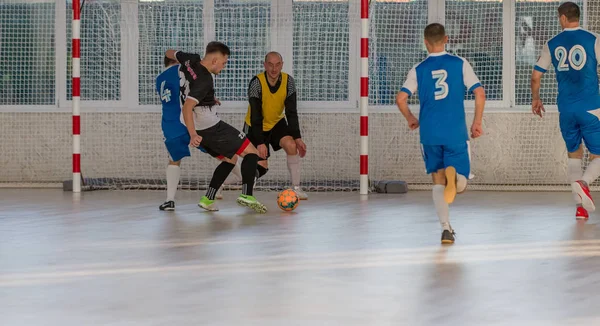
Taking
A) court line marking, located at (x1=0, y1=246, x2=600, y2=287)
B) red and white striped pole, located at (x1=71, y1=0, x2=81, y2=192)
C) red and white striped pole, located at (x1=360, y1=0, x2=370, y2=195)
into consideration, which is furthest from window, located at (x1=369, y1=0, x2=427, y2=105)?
court line marking, located at (x1=0, y1=246, x2=600, y2=287)

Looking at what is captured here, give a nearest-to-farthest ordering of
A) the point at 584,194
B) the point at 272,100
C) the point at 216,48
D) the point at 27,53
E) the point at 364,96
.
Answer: the point at 584,194 → the point at 216,48 → the point at 272,100 → the point at 364,96 → the point at 27,53

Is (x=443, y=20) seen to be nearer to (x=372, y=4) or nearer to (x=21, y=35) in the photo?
(x=372, y=4)

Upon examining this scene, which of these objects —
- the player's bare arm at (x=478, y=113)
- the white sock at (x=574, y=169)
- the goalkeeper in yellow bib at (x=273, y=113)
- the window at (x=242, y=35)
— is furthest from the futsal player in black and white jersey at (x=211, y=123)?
the window at (x=242, y=35)

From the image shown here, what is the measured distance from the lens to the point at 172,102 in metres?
7.98

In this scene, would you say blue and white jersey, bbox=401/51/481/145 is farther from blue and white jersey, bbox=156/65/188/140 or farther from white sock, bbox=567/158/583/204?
blue and white jersey, bbox=156/65/188/140

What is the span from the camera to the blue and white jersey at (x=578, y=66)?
7.18 meters

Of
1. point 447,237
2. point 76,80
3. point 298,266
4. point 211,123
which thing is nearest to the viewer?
point 298,266

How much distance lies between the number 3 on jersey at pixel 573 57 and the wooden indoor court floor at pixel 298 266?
1.15 meters

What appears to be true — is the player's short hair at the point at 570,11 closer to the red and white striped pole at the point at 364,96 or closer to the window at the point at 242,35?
the red and white striped pole at the point at 364,96

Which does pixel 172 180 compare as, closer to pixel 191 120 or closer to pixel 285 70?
pixel 191 120

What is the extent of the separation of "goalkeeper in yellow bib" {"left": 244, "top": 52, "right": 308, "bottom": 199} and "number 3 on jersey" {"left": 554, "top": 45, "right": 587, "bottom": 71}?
2562 mm

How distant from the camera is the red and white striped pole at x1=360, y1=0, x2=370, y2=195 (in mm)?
9516

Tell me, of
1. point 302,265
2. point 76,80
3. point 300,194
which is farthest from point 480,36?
point 302,265

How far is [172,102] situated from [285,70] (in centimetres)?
268
